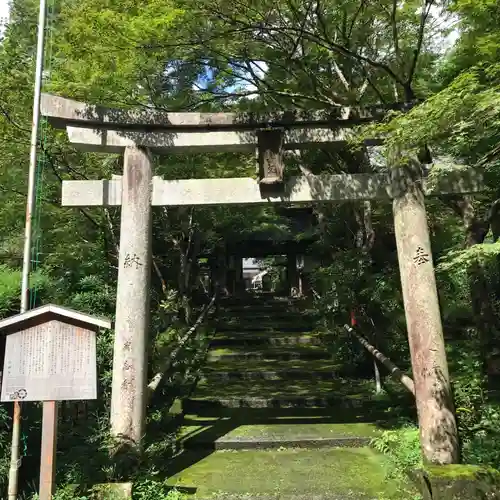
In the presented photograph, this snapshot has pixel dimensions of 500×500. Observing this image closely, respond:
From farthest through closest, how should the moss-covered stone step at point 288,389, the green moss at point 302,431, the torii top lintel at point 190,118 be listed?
the moss-covered stone step at point 288,389, the green moss at point 302,431, the torii top lintel at point 190,118

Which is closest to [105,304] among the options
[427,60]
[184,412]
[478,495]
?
[184,412]

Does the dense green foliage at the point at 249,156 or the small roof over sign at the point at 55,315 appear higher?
the dense green foliage at the point at 249,156

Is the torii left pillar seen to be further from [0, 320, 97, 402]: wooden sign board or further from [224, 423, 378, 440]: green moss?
[224, 423, 378, 440]: green moss

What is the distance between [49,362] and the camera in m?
4.21

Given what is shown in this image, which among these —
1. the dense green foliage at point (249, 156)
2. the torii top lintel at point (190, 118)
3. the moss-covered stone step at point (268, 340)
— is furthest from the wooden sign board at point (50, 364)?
the moss-covered stone step at point (268, 340)

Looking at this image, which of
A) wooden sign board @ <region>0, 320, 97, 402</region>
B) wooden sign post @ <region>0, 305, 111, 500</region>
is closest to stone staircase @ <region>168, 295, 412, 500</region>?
wooden sign post @ <region>0, 305, 111, 500</region>

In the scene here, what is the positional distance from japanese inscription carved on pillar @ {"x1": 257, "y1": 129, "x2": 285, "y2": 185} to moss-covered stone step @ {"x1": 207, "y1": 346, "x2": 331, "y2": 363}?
18.3ft

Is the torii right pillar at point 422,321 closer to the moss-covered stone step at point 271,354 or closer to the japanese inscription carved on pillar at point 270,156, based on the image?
the japanese inscription carved on pillar at point 270,156

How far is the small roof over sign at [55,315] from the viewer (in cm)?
419

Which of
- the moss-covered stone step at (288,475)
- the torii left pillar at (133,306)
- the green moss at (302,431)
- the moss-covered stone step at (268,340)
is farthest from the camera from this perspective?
the moss-covered stone step at (268,340)

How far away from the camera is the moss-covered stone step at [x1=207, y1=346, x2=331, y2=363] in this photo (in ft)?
34.0

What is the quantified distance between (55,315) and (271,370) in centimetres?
567

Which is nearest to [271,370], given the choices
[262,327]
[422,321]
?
[262,327]

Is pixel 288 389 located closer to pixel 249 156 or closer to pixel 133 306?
pixel 133 306
